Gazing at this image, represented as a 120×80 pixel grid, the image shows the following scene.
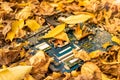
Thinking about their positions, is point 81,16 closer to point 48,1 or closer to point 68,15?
point 68,15

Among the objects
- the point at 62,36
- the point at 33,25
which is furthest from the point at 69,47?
the point at 33,25

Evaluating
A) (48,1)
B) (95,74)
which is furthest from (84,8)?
(95,74)

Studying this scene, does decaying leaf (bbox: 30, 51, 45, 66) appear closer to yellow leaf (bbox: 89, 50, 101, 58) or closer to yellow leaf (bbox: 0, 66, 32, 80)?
yellow leaf (bbox: 0, 66, 32, 80)

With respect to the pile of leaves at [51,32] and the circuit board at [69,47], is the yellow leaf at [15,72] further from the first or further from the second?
the circuit board at [69,47]

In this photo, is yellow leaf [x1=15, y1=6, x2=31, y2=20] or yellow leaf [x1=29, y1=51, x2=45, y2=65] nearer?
yellow leaf [x1=29, y1=51, x2=45, y2=65]

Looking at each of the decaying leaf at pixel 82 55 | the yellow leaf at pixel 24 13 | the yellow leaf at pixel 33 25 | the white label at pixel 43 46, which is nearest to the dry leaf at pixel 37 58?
the white label at pixel 43 46

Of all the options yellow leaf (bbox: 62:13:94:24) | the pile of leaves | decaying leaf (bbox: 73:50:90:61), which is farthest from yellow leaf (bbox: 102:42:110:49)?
yellow leaf (bbox: 62:13:94:24)
